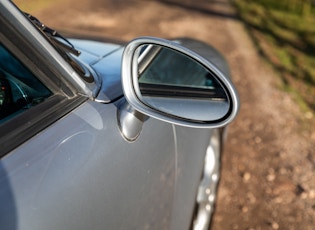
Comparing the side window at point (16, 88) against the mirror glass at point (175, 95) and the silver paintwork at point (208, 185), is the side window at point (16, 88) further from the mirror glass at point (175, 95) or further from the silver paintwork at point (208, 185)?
the silver paintwork at point (208, 185)

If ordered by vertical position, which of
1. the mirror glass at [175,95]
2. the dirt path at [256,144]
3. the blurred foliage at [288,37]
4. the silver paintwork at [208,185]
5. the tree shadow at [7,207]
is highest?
the tree shadow at [7,207]

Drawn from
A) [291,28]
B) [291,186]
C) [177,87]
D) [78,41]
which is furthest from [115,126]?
[291,28]

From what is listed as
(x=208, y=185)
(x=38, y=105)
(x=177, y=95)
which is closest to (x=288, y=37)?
(x=208, y=185)

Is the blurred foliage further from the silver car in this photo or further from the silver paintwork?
the silver car

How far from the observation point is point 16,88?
174cm

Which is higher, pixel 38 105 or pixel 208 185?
pixel 38 105

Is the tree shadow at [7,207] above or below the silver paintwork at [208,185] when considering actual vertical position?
above

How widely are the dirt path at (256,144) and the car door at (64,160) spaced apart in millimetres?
1847

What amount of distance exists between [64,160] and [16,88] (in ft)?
1.31

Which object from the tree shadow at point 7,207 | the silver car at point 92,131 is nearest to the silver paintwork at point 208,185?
the silver car at point 92,131

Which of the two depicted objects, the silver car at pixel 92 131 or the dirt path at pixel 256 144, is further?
the dirt path at pixel 256 144

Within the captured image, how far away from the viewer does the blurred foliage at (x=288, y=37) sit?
19.7 ft

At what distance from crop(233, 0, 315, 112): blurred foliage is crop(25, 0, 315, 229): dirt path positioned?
0.69 feet

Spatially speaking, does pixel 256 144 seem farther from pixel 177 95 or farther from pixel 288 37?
pixel 288 37
